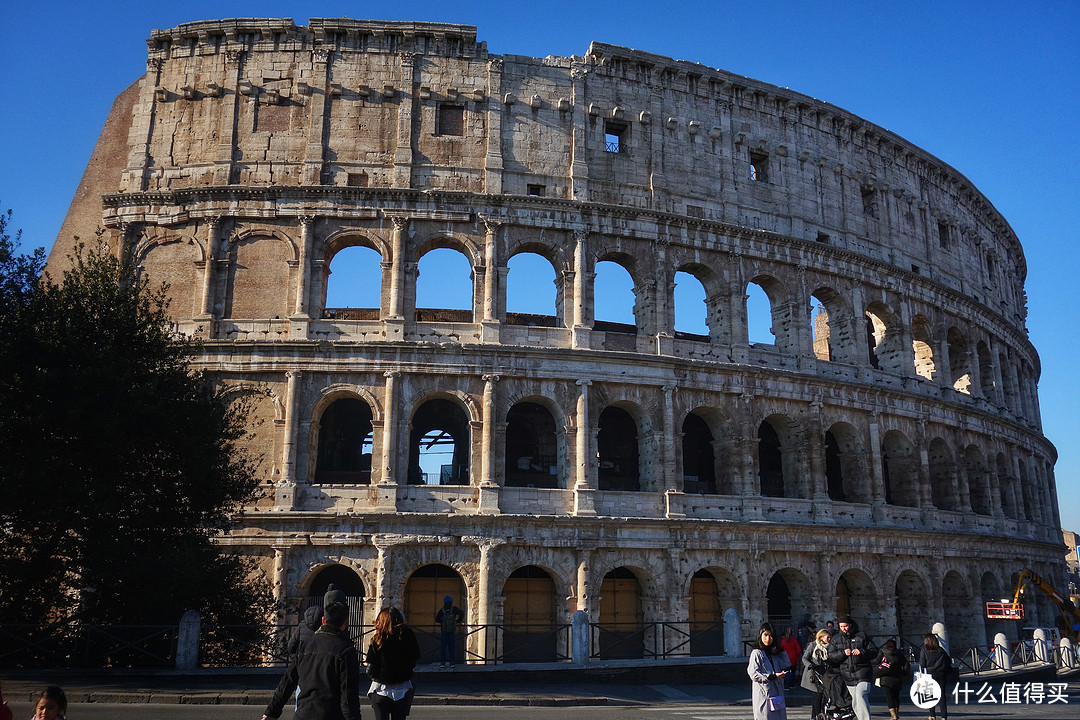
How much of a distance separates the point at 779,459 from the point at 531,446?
8.23 metres

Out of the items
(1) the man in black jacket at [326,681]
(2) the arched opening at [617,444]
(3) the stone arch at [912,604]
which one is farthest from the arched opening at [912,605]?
(1) the man in black jacket at [326,681]

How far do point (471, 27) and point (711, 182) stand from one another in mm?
8284

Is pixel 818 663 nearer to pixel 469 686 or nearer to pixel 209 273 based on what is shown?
pixel 469 686

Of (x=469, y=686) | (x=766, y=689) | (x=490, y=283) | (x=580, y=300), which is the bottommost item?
(x=469, y=686)

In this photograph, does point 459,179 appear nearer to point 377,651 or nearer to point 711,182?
point 711,182

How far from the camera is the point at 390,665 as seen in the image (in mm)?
6332

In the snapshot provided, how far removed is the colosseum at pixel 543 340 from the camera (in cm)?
1980

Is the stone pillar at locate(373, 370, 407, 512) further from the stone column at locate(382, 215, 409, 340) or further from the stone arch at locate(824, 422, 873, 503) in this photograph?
the stone arch at locate(824, 422, 873, 503)

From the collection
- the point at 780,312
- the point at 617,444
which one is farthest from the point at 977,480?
the point at 617,444

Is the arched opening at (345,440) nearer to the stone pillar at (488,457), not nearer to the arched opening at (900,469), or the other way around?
the stone pillar at (488,457)

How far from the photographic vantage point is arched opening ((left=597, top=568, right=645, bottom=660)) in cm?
2034

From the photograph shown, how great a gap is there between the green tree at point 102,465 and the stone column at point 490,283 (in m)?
7.28

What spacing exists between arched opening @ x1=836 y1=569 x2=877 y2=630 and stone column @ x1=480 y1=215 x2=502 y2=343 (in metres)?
12.0

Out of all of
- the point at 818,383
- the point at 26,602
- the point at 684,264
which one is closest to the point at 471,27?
the point at 684,264
